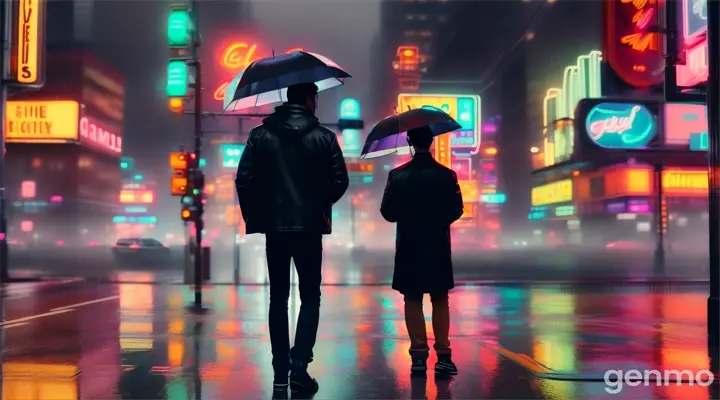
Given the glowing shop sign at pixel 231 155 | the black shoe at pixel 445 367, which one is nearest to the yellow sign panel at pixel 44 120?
the glowing shop sign at pixel 231 155

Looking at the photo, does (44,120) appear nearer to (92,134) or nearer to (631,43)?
(92,134)

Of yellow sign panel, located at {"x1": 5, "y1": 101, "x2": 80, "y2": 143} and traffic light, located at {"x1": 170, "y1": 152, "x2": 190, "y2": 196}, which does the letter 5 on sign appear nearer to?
traffic light, located at {"x1": 170, "y1": 152, "x2": 190, "y2": 196}

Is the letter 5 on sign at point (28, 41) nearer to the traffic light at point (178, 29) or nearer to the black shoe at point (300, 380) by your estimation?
the traffic light at point (178, 29)

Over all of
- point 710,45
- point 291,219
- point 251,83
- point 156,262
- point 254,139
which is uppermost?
point 710,45

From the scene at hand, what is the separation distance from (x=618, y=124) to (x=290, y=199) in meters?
24.5

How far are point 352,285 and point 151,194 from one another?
38250 mm

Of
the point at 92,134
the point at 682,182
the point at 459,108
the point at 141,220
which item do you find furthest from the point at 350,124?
the point at 141,220

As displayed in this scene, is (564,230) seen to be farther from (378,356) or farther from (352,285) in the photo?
(378,356)

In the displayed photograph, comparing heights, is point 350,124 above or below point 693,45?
above

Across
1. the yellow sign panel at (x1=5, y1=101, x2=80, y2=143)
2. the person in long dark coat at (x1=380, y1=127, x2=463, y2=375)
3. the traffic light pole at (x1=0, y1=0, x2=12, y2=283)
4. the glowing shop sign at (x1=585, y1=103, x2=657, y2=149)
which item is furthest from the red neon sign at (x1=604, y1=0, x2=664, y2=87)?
the yellow sign panel at (x1=5, y1=101, x2=80, y2=143)

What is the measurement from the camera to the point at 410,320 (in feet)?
17.5

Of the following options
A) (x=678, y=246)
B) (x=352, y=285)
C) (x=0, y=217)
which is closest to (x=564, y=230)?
(x=678, y=246)

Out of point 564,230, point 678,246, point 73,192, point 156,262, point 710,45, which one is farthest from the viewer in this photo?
point 73,192

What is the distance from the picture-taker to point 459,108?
83.8ft
